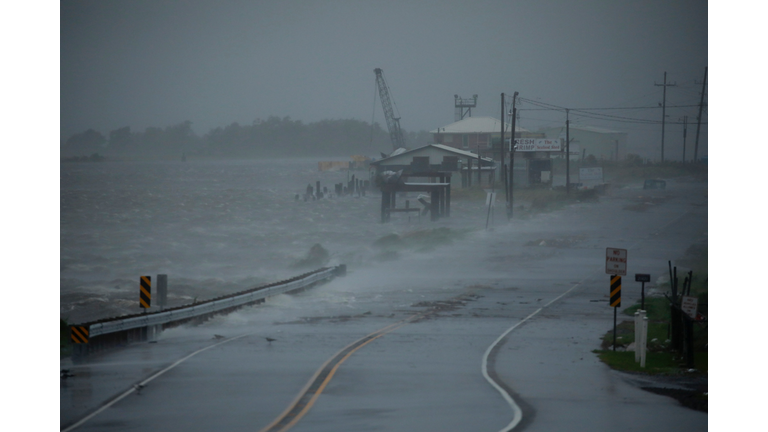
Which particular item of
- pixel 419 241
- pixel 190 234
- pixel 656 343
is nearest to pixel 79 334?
pixel 656 343

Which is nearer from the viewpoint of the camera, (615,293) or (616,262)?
(616,262)

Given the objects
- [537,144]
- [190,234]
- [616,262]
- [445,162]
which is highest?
[537,144]

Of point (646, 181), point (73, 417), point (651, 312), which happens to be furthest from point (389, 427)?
point (646, 181)

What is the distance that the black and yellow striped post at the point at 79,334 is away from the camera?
1584 centimetres

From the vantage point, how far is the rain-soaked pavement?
12023mm

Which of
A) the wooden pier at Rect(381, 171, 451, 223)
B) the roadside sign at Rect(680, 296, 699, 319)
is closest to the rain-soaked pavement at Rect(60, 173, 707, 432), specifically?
the roadside sign at Rect(680, 296, 699, 319)

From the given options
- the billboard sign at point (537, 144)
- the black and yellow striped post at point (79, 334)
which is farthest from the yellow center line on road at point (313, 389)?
the billboard sign at point (537, 144)

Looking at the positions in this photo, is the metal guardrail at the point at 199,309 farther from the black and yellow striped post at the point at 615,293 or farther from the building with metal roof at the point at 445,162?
the building with metal roof at the point at 445,162

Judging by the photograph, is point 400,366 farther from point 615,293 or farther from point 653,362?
point 615,293

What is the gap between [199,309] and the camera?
2097 cm

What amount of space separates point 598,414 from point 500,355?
15.3 feet

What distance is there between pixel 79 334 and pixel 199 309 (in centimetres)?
521

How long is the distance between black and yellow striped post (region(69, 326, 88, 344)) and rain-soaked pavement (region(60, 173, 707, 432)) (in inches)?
25.9

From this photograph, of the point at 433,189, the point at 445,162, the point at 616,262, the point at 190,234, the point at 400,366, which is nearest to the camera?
the point at 400,366
